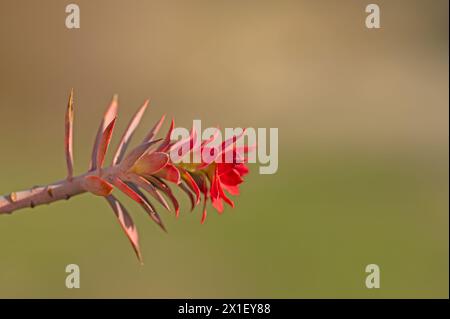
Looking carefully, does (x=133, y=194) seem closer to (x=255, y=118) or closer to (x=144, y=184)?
(x=144, y=184)

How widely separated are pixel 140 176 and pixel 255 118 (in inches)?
156

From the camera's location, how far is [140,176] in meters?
0.49

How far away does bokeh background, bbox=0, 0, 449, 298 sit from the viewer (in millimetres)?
2758

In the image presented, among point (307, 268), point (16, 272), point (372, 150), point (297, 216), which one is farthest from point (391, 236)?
point (16, 272)

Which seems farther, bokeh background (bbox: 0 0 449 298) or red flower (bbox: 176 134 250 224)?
bokeh background (bbox: 0 0 449 298)

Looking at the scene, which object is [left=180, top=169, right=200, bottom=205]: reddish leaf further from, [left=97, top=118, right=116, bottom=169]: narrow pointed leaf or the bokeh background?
the bokeh background

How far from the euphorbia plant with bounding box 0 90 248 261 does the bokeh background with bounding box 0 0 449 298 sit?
1929 millimetres

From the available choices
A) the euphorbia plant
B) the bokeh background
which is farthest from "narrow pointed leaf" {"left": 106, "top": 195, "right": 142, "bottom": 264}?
the bokeh background

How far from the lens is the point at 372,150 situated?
4.71 meters

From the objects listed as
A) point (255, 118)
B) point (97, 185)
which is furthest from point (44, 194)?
point (255, 118)

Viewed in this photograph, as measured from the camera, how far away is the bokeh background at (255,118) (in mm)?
2758

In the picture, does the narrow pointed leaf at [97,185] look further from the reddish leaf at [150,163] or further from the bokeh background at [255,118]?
the bokeh background at [255,118]

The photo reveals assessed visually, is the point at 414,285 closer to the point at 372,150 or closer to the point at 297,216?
the point at 297,216

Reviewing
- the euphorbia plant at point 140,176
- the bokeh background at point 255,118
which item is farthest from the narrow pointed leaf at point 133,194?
the bokeh background at point 255,118
